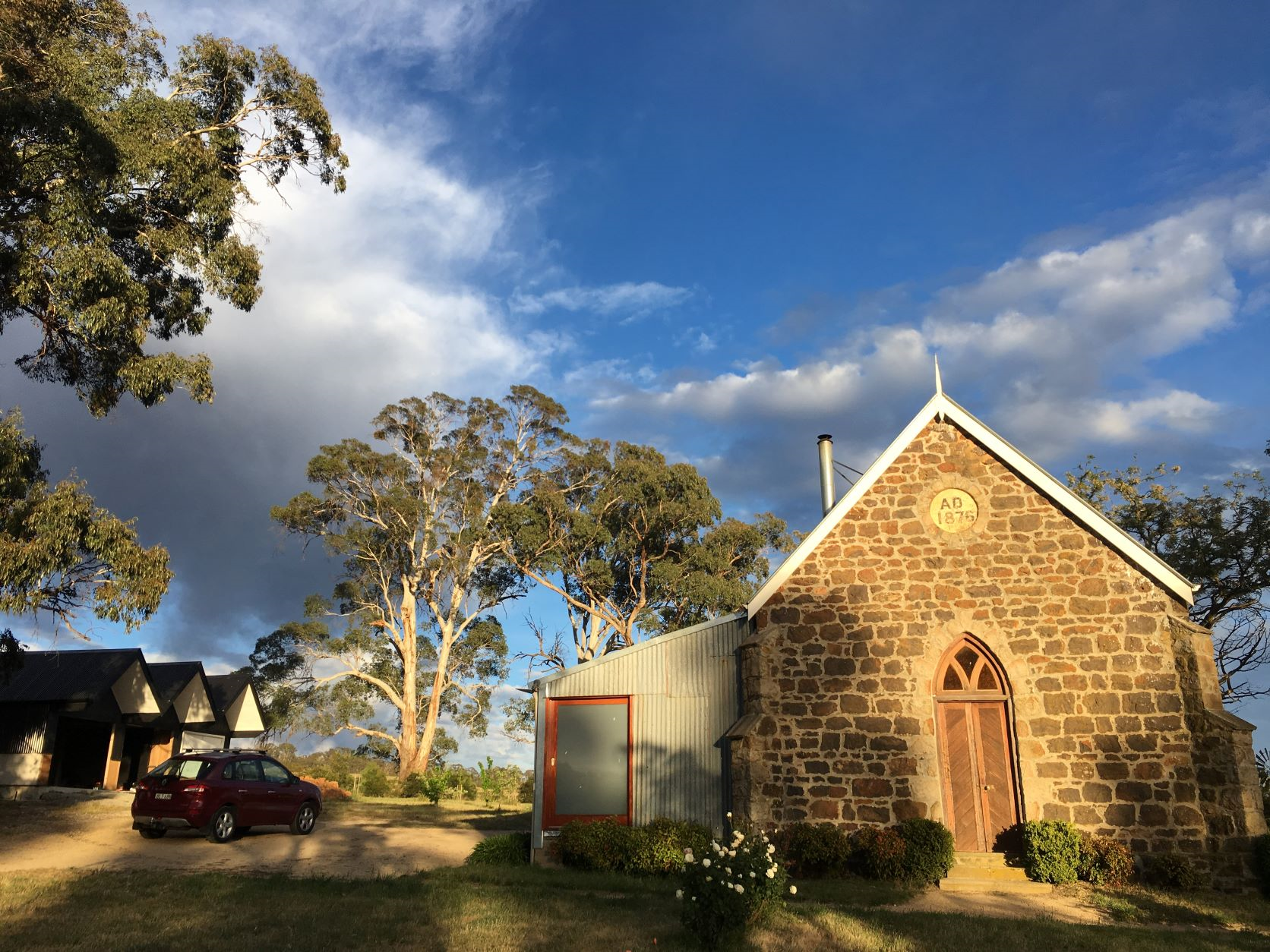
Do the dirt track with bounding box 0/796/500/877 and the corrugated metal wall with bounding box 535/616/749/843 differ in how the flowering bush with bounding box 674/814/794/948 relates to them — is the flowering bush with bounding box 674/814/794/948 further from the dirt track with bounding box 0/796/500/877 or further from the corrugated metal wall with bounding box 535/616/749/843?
the dirt track with bounding box 0/796/500/877

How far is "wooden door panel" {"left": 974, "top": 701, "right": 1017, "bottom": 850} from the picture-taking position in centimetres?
1377

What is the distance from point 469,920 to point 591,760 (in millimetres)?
6225

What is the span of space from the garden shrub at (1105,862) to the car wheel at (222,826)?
1461 cm

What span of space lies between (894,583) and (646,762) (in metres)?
5.45

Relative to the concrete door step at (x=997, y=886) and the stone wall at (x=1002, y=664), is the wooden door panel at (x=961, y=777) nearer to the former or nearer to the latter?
the stone wall at (x=1002, y=664)

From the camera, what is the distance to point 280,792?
1750 cm

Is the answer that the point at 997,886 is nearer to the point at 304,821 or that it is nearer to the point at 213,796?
the point at 213,796

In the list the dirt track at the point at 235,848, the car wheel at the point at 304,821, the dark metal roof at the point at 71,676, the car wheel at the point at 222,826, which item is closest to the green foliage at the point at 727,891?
the dirt track at the point at 235,848

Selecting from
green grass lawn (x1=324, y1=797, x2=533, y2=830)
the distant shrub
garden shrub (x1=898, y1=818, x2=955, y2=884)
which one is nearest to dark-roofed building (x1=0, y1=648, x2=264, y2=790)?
the distant shrub

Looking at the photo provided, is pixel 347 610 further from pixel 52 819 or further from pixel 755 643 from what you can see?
pixel 755 643

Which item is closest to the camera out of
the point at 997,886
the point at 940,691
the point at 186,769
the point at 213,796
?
the point at 997,886

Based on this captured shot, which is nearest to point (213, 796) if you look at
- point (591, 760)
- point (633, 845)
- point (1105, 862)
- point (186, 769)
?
point (186, 769)

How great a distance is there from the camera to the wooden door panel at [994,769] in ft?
45.2

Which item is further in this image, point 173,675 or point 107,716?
point 173,675
